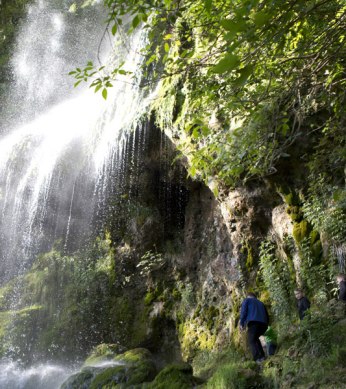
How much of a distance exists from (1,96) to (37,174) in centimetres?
1221

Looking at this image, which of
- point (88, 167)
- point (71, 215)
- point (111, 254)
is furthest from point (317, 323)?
point (71, 215)

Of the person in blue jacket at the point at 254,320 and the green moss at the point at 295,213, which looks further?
the green moss at the point at 295,213

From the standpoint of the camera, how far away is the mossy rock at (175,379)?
6059 millimetres

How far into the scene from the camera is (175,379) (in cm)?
616

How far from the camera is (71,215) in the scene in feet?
51.0

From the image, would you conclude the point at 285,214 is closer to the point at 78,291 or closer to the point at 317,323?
the point at 317,323

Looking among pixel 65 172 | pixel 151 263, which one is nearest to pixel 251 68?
pixel 151 263

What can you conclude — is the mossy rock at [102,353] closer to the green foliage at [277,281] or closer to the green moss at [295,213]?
the green foliage at [277,281]

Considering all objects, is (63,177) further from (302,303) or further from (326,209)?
(302,303)

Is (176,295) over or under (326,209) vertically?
under

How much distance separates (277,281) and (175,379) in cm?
297

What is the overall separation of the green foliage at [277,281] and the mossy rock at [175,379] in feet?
7.14

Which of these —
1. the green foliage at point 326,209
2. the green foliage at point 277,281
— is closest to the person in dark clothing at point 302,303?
the green foliage at point 277,281

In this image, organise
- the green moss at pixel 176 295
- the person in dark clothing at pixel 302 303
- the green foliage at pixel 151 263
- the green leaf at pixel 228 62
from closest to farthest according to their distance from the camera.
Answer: the green leaf at pixel 228 62, the person in dark clothing at pixel 302 303, the green moss at pixel 176 295, the green foliage at pixel 151 263
